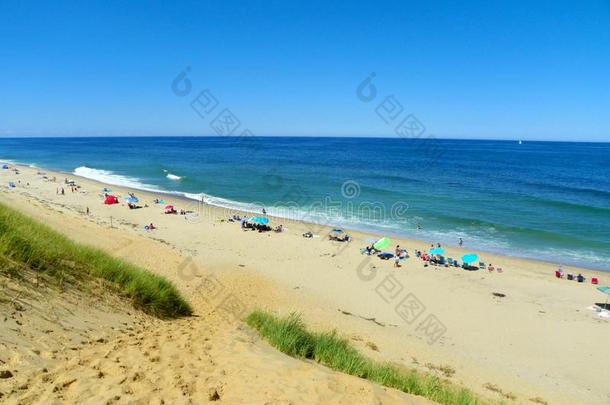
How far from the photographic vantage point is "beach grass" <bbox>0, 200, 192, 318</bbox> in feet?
23.1

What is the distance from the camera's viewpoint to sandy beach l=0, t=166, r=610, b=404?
195 inches

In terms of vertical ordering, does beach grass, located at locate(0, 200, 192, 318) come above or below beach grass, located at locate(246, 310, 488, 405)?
above

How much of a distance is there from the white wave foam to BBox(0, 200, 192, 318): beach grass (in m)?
34.3

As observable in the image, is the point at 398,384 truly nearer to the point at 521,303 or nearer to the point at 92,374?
the point at 92,374

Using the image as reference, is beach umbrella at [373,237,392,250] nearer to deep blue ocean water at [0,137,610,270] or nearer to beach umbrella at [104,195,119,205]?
deep blue ocean water at [0,137,610,270]

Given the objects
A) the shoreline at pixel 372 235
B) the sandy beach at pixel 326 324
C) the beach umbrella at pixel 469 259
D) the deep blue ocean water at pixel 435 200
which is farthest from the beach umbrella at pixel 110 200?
the beach umbrella at pixel 469 259

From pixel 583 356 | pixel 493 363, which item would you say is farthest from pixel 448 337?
pixel 583 356

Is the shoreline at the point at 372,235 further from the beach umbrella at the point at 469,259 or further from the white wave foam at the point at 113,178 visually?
the white wave foam at the point at 113,178

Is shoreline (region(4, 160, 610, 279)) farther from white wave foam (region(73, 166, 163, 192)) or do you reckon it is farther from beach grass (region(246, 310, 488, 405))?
beach grass (region(246, 310, 488, 405))

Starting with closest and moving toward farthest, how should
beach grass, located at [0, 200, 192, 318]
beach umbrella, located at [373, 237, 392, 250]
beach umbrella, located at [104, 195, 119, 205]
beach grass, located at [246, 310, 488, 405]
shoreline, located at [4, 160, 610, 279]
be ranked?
beach grass, located at [246, 310, 488, 405] < beach grass, located at [0, 200, 192, 318] < shoreline, located at [4, 160, 610, 279] < beach umbrella, located at [373, 237, 392, 250] < beach umbrella, located at [104, 195, 119, 205]

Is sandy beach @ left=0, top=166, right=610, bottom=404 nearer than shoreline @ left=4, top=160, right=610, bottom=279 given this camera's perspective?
Yes

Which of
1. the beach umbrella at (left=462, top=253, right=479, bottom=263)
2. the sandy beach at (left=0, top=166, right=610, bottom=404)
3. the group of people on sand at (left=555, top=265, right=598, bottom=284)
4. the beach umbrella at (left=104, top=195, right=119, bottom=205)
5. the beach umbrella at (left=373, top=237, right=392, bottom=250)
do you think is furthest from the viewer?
the beach umbrella at (left=104, top=195, right=119, bottom=205)

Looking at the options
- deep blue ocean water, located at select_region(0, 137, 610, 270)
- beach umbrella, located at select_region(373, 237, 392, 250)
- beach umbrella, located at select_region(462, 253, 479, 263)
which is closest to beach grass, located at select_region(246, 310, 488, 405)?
beach umbrella, located at select_region(462, 253, 479, 263)

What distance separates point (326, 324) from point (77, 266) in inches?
269
